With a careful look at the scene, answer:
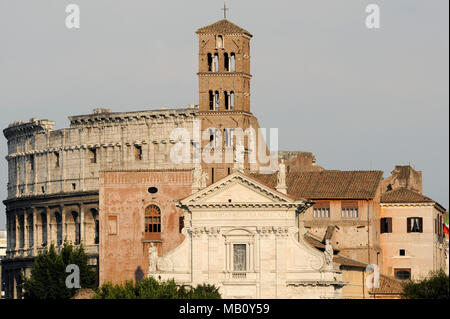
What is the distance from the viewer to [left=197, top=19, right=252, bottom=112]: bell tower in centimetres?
9438

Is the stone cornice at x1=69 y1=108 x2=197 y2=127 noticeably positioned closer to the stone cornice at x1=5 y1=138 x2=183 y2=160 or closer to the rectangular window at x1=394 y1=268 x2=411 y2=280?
the stone cornice at x1=5 y1=138 x2=183 y2=160

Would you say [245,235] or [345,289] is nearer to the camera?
[245,235]

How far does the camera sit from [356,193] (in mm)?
104500

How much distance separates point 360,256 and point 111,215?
17.0 m

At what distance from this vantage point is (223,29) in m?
95.0

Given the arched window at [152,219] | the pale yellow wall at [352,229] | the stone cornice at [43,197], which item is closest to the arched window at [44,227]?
the stone cornice at [43,197]

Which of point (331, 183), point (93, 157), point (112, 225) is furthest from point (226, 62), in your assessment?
point (93, 157)

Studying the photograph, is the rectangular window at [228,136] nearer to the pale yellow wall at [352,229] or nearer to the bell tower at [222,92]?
the bell tower at [222,92]

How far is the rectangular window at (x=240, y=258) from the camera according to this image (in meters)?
89.4

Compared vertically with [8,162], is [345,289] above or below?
below

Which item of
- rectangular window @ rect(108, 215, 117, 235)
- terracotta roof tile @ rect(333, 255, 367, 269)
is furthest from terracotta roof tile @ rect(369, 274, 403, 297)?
rectangular window @ rect(108, 215, 117, 235)
